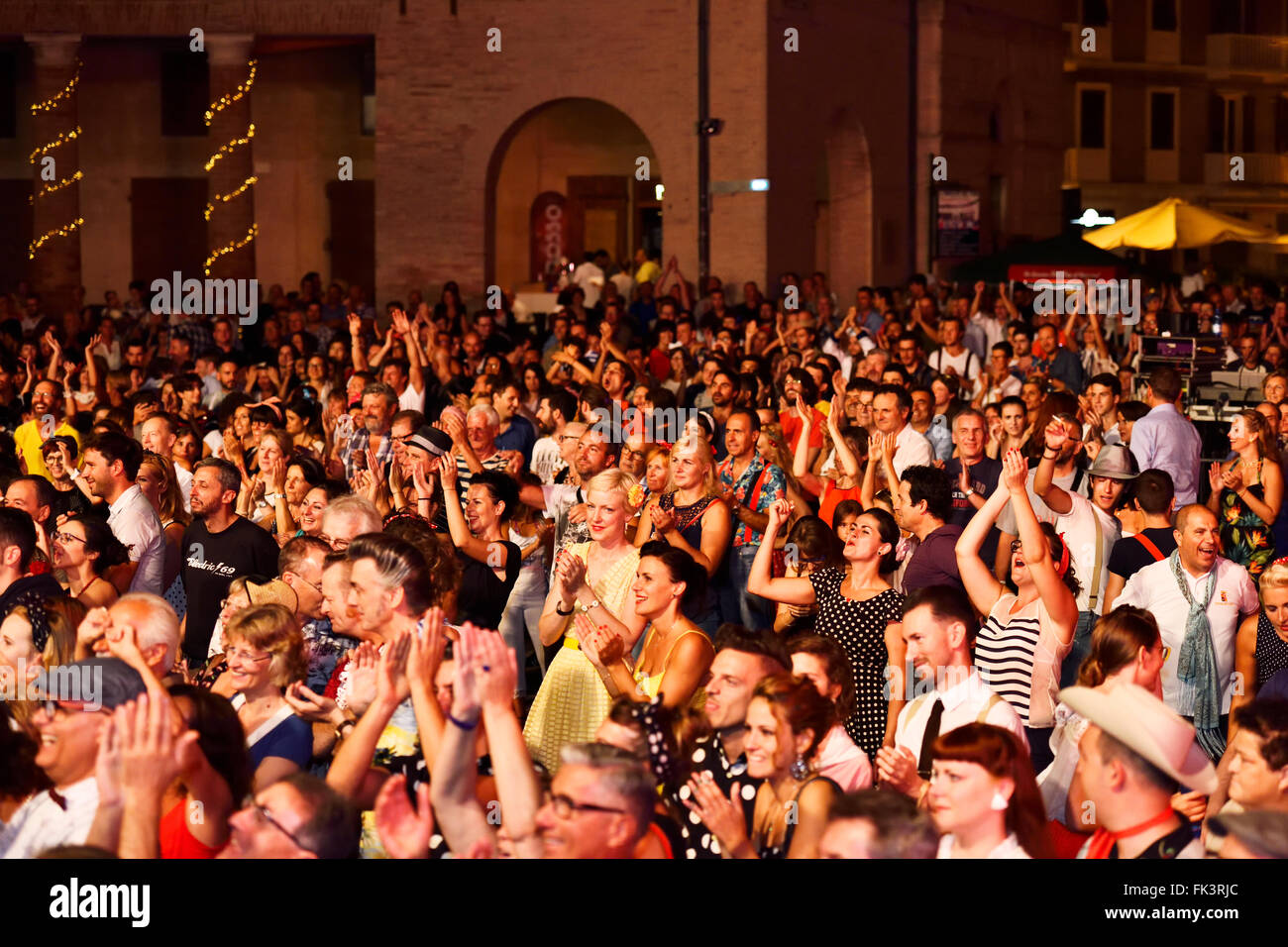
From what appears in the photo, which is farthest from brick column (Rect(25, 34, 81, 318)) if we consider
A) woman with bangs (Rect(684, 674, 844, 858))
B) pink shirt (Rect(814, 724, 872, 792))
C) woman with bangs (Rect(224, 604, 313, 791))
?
woman with bangs (Rect(684, 674, 844, 858))

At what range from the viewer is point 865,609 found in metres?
8.00

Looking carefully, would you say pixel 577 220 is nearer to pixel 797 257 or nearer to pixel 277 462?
pixel 797 257

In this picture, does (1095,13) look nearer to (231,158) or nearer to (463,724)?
(231,158)

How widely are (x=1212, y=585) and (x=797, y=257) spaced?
64.5ft

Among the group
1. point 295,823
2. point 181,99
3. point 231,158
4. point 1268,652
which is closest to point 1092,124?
point 181,99

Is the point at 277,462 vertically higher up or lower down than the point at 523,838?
higher up

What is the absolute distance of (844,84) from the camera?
1131 inches

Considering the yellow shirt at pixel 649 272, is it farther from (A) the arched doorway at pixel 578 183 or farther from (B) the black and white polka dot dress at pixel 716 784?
(B) the black and white polka dot dress at pixel 716 784

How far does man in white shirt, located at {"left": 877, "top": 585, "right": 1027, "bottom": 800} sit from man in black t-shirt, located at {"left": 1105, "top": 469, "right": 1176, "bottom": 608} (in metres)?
2.20

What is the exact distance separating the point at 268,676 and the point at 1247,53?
4309 cm

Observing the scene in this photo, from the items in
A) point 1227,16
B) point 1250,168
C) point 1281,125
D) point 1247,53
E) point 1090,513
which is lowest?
point 1090,513

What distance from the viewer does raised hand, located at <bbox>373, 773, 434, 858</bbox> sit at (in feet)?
16.9

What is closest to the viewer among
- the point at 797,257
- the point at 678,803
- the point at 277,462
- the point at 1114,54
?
the point at 678,803
